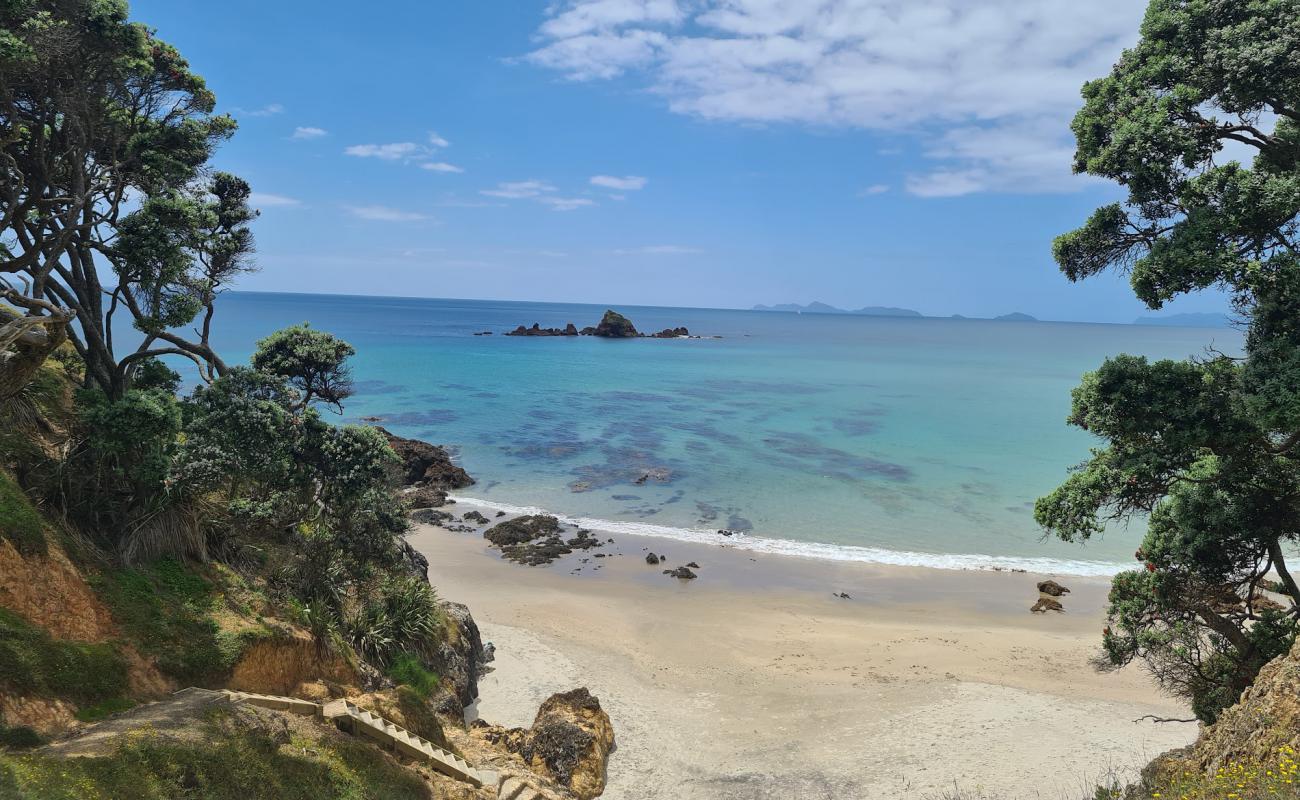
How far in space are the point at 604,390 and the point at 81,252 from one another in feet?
188

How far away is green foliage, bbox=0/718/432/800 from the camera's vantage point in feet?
20.7

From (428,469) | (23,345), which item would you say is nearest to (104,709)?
(23,345)

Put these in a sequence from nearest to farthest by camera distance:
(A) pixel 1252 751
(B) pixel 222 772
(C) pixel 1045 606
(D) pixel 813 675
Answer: (B) pixel 222 772 → (A) pixel 1252 751 → (D) pixel 813 675 → (C) pixel 1045 606

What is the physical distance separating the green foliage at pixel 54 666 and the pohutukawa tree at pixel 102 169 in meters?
4.58

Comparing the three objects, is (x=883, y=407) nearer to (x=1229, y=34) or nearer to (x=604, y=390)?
(x=604, y=390)

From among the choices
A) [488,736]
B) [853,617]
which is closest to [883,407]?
[853,617]

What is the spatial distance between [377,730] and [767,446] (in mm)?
37557

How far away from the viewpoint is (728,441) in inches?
1855

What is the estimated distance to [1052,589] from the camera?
2378 cm

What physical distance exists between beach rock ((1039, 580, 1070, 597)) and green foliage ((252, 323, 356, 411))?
78.1ft

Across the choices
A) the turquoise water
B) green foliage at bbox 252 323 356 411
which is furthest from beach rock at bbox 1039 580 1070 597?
green foliage at bbox 252 323 356 411

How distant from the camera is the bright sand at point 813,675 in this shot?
1370 centimetres

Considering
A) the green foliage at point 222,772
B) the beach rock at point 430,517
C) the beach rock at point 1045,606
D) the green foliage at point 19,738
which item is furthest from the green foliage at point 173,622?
the beach rock at point 1045,606

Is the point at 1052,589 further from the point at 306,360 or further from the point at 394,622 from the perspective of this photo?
the point at 306,360
